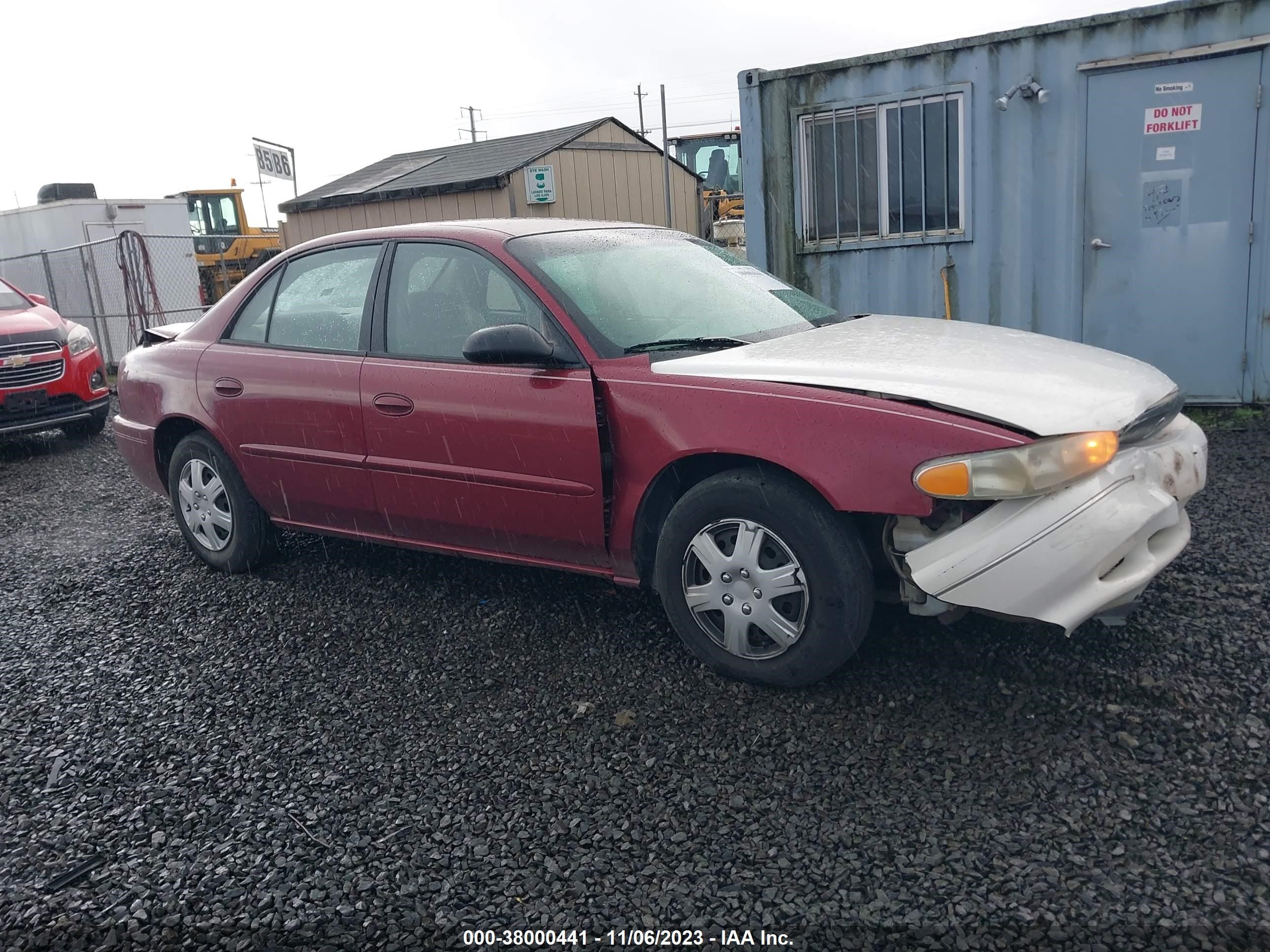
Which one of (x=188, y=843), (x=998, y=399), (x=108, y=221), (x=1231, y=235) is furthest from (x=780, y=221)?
(x=108, y=221)

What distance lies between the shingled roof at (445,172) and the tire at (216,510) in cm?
933

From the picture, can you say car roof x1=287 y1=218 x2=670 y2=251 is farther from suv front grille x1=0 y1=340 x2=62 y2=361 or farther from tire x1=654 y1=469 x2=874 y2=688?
suv front grille x1=0 y1=340 x2=62 y2=361

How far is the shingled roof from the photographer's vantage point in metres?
13.8

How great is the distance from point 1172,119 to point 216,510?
262 inches

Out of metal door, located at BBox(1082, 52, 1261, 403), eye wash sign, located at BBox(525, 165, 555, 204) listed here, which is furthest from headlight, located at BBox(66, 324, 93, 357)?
metal door, located at BBox(1082, 52, 1261, 403)

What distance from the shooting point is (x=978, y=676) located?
10.7 feet

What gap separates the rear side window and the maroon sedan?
0.02 metres

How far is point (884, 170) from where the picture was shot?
783 centimetres

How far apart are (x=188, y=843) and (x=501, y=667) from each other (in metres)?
1.23

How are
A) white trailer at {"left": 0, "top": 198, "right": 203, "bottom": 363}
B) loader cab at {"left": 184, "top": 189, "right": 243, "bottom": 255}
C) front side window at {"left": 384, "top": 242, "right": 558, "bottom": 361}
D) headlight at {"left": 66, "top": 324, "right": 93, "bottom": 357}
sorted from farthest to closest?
1. loader cab at {"left": 184, "top": 189, "right": 243, "bottom": 255}
2. white trailer at {"left": 0, "top": 198, "right": 203, "bottom": 363}
3. headlight at {"left": 66, "top": 324, "right": 93, "bottom": 357}
4. front side window at {"left": 384, "top": 242, "right": 558, "bottom": 361}

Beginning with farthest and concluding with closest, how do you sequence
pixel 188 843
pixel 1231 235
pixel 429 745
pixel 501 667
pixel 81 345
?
pixel 81 345 < pixel 1231 235 < pixel 501 667 < pixel 429 745 < pixel 188 843

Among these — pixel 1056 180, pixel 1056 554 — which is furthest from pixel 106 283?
pixel 1056 554

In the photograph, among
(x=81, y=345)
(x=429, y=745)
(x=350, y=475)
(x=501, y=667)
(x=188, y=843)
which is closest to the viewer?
(x=188, y=843)

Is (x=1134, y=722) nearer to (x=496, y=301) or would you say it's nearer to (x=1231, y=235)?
(x=496, y=301)
